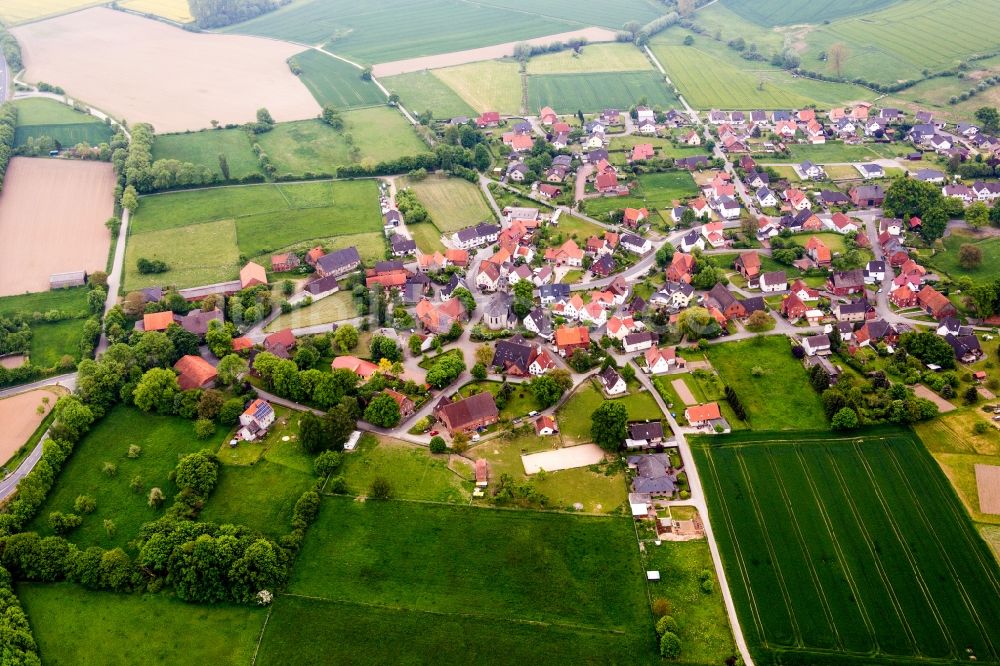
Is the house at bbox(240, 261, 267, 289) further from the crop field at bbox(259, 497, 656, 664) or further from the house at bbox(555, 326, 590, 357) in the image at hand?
the house at bbox(555, 326, 590, 357)

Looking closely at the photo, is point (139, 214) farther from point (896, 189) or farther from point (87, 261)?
point (896, 189)

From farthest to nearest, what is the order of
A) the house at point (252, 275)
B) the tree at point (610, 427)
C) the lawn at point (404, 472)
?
the house at point (252, 275) → the tree at point (610, 427) → the lawn at point (404, 472)

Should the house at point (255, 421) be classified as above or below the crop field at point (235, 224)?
below

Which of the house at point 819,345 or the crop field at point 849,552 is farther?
Result: the house at point 819,345

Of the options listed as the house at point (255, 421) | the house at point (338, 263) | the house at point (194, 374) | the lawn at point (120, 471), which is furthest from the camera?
the house at point (338, 263)

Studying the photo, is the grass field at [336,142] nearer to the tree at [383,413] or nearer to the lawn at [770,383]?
the tree at [383,413]

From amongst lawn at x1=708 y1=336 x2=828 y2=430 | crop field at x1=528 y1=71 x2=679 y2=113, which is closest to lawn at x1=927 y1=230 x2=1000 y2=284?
lawn at x1=708 y1=336 x2=828 y2=430

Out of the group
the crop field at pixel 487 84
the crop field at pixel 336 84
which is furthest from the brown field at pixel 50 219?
the crop field at pixel 487 84
